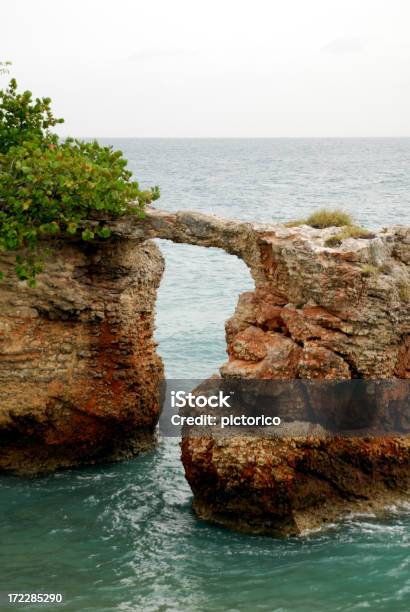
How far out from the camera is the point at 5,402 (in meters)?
16.2

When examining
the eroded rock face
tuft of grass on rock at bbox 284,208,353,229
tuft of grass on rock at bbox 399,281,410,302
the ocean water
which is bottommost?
the ocean water

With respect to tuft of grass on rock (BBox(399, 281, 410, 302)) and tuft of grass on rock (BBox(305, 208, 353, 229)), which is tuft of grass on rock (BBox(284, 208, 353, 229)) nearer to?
tuft of grass on rock (BBox(305, 208, 353, 229))

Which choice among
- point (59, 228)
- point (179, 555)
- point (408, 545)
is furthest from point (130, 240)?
point (408, 545)

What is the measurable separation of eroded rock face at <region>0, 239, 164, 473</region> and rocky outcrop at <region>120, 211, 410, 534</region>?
2.78 m

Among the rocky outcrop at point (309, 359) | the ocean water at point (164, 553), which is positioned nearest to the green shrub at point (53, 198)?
the rocky outcrop at point (309, 359)

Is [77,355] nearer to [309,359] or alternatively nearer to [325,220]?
[309,359]

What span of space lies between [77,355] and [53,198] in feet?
10.1

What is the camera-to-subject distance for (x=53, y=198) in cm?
1527

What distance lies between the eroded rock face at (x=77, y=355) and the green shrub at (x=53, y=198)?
0.59 m

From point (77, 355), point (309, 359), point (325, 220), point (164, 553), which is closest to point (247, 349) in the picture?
point (309, 359)

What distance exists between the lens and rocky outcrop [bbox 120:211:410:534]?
14000 mm

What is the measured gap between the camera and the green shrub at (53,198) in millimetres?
15008

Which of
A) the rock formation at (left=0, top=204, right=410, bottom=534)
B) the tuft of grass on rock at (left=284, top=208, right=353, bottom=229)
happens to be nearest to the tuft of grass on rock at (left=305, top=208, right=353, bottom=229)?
the tuft of grass on rock at (left=284, top=208, right=353, bottom=229)

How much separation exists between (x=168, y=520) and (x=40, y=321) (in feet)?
13.8
